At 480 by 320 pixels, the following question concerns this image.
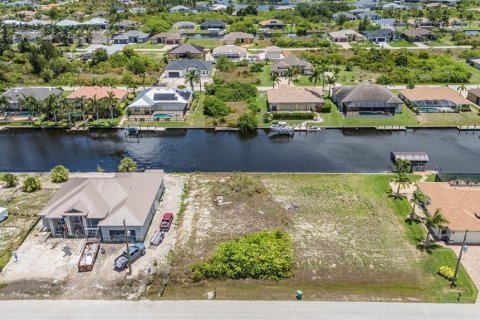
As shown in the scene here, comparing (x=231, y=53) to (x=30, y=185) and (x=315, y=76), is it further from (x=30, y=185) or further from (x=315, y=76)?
(x=30, y=185)

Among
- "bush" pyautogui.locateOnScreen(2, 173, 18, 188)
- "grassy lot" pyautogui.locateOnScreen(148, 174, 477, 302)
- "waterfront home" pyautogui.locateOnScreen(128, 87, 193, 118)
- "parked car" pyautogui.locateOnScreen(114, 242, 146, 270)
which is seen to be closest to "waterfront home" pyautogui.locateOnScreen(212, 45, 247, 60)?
"waterfront home" pyautogui.locateOnScreen(128, 87, 193, 118)

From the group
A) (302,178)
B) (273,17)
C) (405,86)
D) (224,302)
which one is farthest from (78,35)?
(224,302)

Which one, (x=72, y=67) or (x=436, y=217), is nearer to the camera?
(x=436, y=217)

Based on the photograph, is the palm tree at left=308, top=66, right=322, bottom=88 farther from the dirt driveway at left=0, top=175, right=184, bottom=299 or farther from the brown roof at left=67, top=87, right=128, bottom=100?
the dirt driveway at left=0, top=175, right=184, bottom=299

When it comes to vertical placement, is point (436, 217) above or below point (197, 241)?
above

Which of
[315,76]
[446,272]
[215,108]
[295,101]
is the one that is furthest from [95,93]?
[446,272]

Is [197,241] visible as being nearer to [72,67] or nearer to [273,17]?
[72,67]
